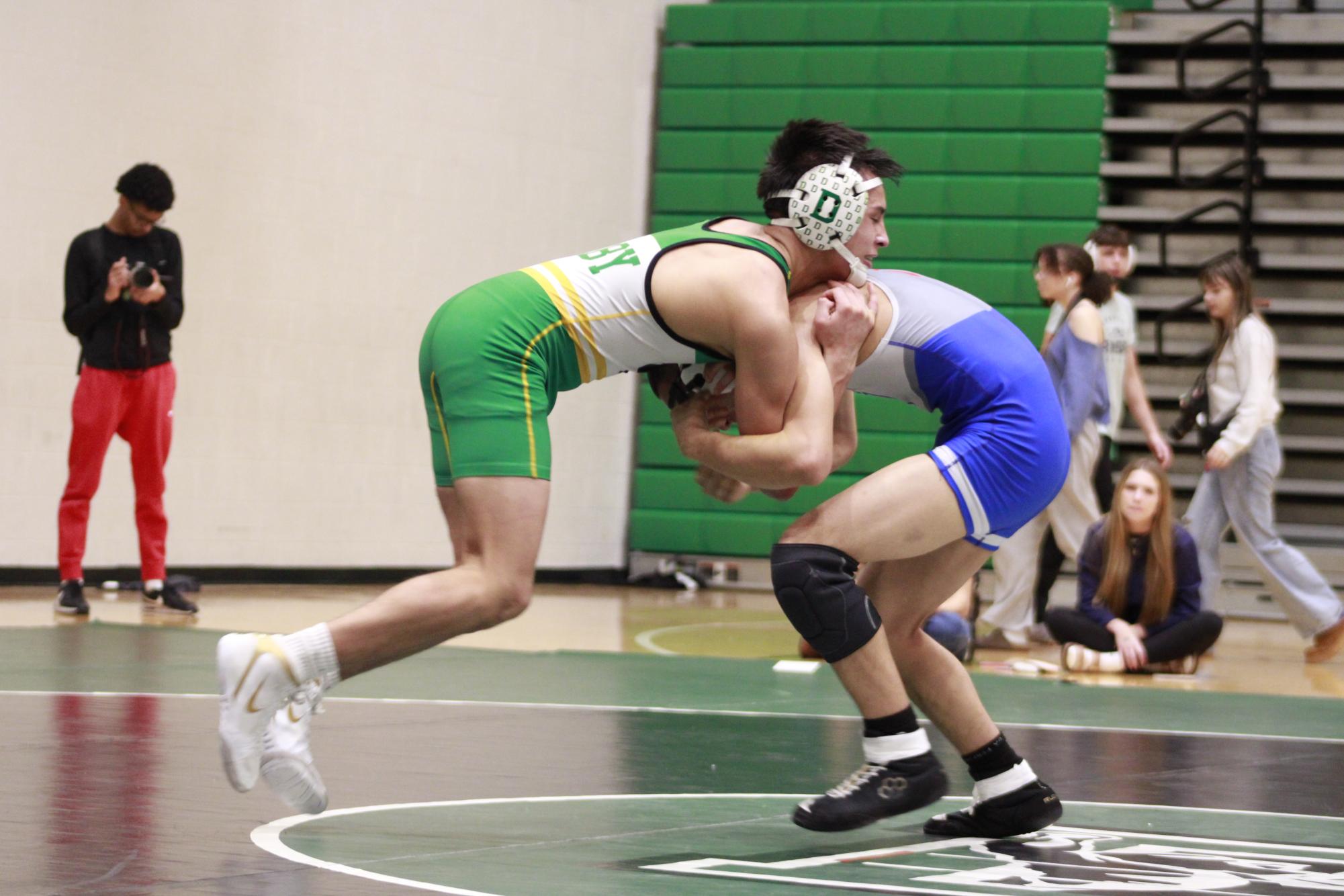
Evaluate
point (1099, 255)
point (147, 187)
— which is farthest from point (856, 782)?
point (1099, 255)

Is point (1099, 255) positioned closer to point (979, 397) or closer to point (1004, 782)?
point (979, 397)

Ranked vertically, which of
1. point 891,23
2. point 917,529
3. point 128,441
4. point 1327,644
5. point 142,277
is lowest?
point 1327,644

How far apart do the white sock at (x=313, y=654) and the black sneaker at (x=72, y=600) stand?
4628 millimetres

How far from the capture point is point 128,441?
767 centimetres

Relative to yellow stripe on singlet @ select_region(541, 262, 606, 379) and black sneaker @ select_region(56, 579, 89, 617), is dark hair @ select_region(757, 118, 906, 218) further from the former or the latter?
black sneaker @ select_region(56, 579, 89, 617)

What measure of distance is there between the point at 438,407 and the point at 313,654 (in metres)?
0.51

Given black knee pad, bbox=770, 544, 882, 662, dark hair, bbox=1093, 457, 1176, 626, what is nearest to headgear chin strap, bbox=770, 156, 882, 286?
black knee pad, bbox=770, 544, 882, 662

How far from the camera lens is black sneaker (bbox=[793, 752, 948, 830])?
3064 millimetres

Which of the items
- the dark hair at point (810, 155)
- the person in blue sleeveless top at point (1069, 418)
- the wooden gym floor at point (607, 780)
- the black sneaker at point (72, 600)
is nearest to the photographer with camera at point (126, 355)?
the black sneaker at point (72, 600)

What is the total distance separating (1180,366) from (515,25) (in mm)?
4294

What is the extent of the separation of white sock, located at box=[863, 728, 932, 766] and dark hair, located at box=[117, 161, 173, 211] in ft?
16.3

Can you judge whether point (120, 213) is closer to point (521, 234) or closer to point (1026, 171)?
point (521, 234)

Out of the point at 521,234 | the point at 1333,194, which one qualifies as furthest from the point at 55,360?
the point at 1333,194

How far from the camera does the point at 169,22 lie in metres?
9.02
